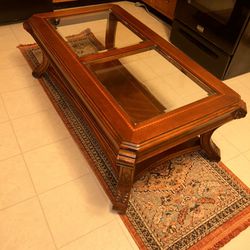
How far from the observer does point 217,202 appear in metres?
1.21

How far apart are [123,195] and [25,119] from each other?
77cm

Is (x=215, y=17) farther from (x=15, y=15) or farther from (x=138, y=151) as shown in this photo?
(x=15, y=15)

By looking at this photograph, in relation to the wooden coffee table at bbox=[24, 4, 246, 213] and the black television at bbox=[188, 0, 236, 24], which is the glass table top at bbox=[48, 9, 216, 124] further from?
the black television at bbox=[188, 0, 236, 24]

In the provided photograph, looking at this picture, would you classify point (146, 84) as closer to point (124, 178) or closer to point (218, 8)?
point (124, 178)

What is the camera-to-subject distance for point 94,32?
158 centimetres

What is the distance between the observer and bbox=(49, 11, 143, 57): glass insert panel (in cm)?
138

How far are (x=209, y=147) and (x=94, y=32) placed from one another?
946 mm

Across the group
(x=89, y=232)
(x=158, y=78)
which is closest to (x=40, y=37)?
(x=158, y=78)

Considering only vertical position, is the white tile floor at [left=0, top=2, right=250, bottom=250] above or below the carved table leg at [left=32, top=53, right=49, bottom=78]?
below

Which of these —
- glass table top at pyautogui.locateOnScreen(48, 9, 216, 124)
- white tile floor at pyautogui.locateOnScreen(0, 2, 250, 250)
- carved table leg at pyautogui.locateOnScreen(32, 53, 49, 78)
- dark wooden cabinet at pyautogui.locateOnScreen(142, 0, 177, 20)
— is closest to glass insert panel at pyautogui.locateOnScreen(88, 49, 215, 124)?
glass table top at pyautogui.locateOnScreen(48, 9, 216, 124)

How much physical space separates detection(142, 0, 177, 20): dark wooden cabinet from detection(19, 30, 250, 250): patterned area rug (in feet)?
4.10

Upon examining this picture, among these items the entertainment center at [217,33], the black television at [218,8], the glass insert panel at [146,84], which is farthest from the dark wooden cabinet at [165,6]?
the glass insert panel at [146,84]

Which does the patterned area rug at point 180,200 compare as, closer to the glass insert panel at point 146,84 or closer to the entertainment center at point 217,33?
the glass insert panel at point 146,84

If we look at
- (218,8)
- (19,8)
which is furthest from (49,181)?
(19,8)
